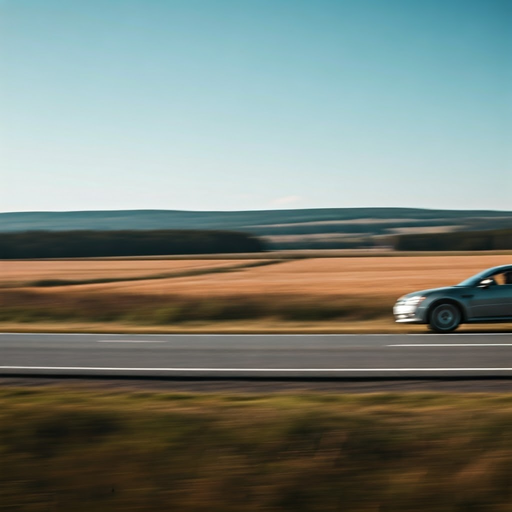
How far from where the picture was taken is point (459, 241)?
61.3 metres

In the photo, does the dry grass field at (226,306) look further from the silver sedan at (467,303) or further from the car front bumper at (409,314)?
the silver sedan at (467,303)

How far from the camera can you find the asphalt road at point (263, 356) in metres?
10.7

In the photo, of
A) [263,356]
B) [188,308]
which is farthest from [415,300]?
[188,308]

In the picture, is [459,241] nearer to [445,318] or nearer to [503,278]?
[503,278]

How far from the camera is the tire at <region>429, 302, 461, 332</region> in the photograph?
16172 millimetres

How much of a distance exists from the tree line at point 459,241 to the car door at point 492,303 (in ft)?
137

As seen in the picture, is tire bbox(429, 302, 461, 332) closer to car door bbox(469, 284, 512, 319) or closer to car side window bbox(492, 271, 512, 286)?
car door bbox(469, 284, 512, 319)

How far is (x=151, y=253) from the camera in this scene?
62.3m

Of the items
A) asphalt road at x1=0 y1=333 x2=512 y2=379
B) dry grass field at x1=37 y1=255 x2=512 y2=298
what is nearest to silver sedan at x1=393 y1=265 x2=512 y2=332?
asphalt road at x1=0 y1=333 x2=512 y2=379

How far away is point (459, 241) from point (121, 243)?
2847 cm

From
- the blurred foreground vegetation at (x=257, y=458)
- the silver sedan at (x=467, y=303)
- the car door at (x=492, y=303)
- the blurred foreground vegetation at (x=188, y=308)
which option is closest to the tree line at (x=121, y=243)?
the blurred foreground vegetation at (x=188, y=308)

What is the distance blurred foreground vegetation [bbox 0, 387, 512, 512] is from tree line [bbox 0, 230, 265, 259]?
182 ft

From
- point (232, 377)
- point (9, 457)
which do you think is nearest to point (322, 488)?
point (9, 457)

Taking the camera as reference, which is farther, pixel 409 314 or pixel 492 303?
pixel 409 314
